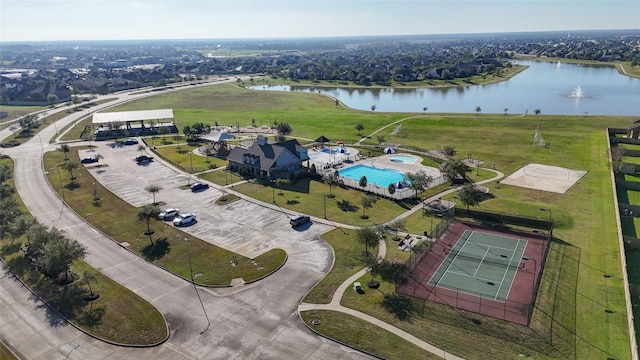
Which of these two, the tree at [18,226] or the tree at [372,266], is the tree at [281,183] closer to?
the tree at [372,266]

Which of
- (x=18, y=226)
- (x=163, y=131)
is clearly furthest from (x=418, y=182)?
(x=163, y=131)

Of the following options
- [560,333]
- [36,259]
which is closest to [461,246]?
[560,333]

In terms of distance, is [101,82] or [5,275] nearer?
[5,275]

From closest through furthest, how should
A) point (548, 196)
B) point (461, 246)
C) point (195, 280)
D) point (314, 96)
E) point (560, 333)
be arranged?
1. point (560, 333)
2. point (195, 280)
3. point (461, 246)
4. point (548, 196)
5. point (314, 96)

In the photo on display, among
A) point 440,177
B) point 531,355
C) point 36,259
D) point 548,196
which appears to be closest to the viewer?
point 531,355

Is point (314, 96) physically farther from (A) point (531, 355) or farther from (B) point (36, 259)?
(A) point (531, 355)

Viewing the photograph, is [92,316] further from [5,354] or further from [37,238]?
[37,238]

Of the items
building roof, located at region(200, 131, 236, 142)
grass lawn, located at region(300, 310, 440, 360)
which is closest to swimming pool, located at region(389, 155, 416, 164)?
building roof, located at region(200, 131, 236, 142)

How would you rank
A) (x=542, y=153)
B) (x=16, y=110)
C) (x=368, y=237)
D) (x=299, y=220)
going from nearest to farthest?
(x=368, y=237) < (x=299, y=220) < (x=542, y=153) < (x=16, y=110)
